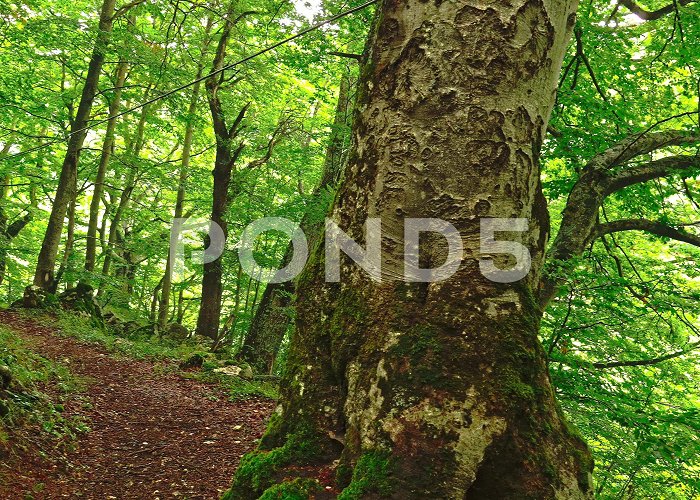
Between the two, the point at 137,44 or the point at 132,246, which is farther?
the point at 132,246

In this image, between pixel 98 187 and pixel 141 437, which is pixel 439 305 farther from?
pixel 98 187

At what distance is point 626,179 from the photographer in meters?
5.40

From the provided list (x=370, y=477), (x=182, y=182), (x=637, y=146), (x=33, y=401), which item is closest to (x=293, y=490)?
(x=370, y=477)

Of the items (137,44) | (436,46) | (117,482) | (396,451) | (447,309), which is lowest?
(117,482)

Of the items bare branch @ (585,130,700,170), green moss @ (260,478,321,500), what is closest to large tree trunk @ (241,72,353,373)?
bare branch @ (585,130,700,170)

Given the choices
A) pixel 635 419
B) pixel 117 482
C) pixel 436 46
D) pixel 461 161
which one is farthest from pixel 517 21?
pixel 117 482

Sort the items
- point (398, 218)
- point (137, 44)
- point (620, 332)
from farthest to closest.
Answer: point (137, 44) < point (620, 332) < point (398, 218)

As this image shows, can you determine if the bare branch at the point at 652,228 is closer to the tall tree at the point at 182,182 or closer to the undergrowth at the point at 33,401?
the undergrowth at the point at 33,401

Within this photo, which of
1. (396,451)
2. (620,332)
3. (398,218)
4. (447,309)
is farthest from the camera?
(620,332)

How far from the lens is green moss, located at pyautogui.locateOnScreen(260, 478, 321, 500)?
1922 mm

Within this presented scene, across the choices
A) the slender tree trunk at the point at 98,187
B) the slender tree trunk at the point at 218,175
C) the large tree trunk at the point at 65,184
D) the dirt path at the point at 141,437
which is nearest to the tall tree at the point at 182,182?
the slender tree trunk at the point at 218,175

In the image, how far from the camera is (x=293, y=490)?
1946 mm

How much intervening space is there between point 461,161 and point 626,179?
425 centimetres

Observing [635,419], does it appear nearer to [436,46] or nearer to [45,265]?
[436,46]
